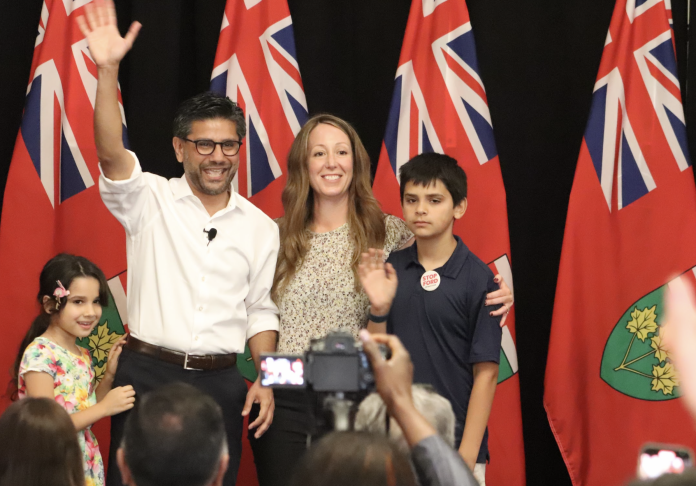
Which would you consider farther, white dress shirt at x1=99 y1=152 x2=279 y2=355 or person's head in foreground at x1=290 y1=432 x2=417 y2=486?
white dress shirt at x1=99 y1=152 x2=279 y2=355

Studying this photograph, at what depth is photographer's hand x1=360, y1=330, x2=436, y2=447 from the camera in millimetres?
1327

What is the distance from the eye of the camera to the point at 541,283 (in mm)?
3803

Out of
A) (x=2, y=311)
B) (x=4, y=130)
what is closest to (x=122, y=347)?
(x=2, y=311)

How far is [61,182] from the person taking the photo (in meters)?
3.53

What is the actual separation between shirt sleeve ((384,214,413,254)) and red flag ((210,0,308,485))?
29.3 inches

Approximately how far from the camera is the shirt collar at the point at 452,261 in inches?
102

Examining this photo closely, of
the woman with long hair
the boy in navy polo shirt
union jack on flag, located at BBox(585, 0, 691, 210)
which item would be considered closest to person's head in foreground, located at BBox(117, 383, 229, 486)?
the boy in navy polo shirt

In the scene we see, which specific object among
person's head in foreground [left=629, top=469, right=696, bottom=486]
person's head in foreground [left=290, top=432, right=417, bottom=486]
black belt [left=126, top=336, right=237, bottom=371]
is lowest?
person's head in foreground [left=629, top=469, right=696, bottom=486]

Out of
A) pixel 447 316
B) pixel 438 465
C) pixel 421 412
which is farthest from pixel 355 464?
pixel 447 316

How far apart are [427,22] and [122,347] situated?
199 centimetres

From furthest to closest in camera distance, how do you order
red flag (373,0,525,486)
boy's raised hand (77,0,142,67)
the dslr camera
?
red flag (373,0,525,486) < boy's raised hand (77,0,142,67) < the dslr camera

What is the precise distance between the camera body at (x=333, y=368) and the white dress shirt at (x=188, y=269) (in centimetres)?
125

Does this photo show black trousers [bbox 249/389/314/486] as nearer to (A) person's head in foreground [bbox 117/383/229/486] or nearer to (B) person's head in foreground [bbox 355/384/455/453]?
(B) person's head in foreground [bbox 355/384/455/453]

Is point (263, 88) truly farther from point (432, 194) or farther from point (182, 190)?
point (432, 194)
